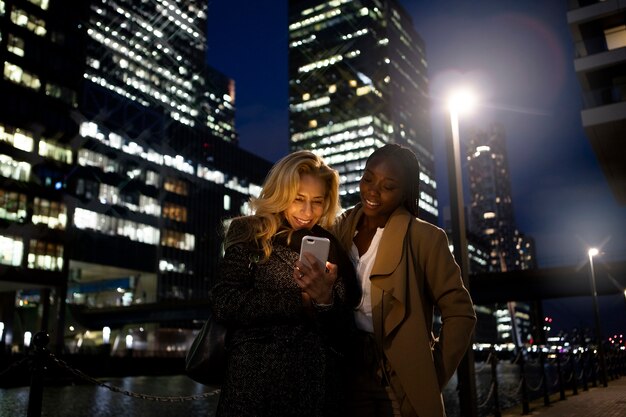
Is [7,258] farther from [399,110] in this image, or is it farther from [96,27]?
[399,110]

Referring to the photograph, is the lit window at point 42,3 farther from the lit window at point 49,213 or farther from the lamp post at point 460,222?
the lamp post at point 460,222

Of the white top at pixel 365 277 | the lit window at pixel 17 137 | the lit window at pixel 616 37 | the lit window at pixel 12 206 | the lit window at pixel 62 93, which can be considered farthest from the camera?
the lit window at pixel 62 93

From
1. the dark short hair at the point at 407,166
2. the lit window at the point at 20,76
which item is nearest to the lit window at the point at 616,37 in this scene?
the dark short hair at the point at 407,166

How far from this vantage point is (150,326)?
3059 inches

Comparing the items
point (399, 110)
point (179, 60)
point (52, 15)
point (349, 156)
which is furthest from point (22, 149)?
point (399, 110)

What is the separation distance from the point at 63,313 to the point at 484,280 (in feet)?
136

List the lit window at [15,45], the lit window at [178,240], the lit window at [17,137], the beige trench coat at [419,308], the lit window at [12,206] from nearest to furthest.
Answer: the beige trench coat at [419,308], the lit window at [12,206], the lit window at [17,137], the lit window at [15,45], the lit window at [178,240]

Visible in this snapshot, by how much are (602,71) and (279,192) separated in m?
34.9

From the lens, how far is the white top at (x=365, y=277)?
9.37 feet

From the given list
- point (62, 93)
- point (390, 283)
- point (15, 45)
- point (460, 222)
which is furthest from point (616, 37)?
point (15, 45)

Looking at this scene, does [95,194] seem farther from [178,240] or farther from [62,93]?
[178,240]

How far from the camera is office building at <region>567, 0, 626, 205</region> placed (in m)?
29.3

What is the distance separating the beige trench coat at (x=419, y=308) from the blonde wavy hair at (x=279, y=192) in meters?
0.49

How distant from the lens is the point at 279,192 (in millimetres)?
2824
